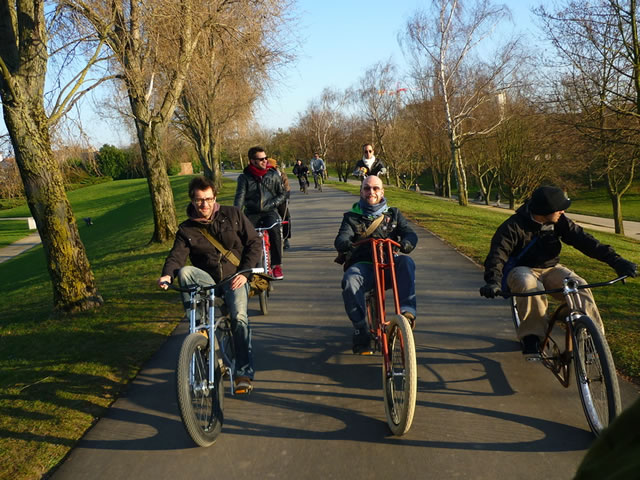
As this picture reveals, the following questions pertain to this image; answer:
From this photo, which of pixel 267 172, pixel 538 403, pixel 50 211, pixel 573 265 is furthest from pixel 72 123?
pixel 573 265

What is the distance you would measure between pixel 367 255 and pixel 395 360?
1.36 m

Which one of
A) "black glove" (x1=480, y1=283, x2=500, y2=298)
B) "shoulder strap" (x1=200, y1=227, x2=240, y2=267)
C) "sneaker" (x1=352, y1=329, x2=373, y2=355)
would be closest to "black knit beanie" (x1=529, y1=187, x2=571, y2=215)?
"black glove" (x1=480, y1=283, x2=500, y2=298)

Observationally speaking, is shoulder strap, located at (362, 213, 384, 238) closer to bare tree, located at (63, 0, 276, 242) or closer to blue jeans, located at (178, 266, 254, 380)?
blue jeans, located at (178, 266, 254, 380)

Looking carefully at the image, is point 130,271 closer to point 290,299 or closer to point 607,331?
point 290,299

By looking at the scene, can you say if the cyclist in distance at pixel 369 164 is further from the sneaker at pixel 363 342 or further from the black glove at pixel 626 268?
the black glove at pixel 626 268

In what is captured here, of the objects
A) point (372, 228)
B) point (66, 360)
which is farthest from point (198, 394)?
point (66, 360)

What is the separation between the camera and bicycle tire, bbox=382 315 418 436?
3531mm

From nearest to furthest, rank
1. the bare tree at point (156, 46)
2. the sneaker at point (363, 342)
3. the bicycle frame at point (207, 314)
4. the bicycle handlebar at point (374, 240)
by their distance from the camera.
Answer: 1. the bicycle frame at point (207, 314)
2. the bicycle handlebar at point (374, 240)
3. the sneaker at point (363, 342)
4. the bare tree at point (156, 46)

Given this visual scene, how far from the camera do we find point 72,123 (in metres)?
8.58

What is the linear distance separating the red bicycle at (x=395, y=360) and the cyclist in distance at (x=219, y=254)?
1160mm

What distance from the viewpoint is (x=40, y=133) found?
295 inches

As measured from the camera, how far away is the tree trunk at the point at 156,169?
12859 mm

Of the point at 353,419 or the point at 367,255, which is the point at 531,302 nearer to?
the point at 367,255

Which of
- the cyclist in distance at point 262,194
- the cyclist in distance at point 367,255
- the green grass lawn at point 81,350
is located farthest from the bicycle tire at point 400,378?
the cyclist in distance at point 262,194
